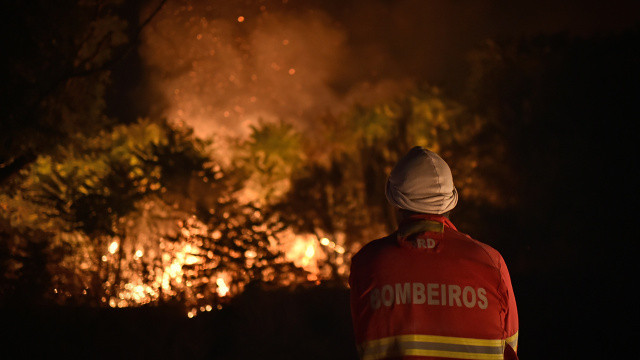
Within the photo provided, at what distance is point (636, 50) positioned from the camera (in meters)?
14.5

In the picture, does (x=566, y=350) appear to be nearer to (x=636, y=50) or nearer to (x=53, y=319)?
(x=53, y=319)

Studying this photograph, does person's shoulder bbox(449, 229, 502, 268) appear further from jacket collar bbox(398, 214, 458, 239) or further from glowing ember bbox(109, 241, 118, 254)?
glowing ember bbox(109, 241, 118, 254)

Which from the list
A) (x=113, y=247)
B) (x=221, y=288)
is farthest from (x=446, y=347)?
(x=113, y=247)

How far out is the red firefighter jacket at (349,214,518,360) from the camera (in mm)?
2199

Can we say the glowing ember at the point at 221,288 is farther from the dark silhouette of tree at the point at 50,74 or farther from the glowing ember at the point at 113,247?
the dark silhouette of tree at the point at 50,74

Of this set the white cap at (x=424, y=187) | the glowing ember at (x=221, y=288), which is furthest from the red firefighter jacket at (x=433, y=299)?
the glowing ember at (x=221, y=288)

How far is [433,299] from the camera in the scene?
2.22 metres

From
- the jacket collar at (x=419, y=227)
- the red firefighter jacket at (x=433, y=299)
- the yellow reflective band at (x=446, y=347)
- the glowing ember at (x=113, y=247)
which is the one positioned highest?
the glowing ember at (x=113, y=247)

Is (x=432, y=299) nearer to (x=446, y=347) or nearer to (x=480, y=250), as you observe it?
(x=446, y=347)

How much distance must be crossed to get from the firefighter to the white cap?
146 millimetres

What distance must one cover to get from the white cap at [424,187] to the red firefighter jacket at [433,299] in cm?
18

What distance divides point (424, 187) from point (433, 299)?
22.4 inches

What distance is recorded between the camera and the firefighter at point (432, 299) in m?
2.20

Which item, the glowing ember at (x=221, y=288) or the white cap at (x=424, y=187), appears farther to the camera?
the glowing ember at (x=221, y=288)
